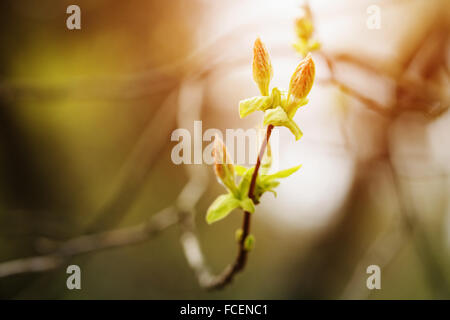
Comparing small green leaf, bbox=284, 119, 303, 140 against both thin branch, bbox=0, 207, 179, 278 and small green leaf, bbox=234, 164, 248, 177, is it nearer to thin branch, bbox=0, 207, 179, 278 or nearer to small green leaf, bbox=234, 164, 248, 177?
small green leaf, bbox=234, 164, 248, 177

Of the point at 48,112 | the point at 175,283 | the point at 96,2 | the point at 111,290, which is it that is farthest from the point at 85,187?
the point at 96,2

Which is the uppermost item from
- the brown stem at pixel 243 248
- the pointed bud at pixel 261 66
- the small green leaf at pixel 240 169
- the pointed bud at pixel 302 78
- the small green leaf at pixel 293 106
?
the pointed bud at pixel 261 66

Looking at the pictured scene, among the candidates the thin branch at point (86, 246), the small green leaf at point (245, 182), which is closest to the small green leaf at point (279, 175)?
the small green leaf at point (245, 182)

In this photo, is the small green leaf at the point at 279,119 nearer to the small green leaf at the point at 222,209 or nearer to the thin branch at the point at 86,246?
the small green leaf at the point at 222,209

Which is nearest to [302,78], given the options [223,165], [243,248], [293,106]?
[293,106]

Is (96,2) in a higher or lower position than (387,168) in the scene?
higher

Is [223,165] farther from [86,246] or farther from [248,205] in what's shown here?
[86,246]

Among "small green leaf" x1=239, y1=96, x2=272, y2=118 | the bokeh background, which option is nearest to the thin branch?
the bokeh background
